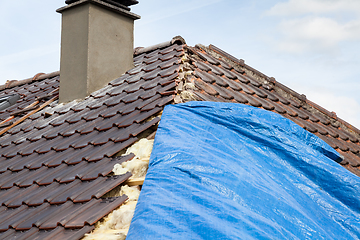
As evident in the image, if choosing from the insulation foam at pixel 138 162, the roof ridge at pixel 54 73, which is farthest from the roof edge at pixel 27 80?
the insulation foam at pixel 138 162

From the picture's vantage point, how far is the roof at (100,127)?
Result: 313 centimetres

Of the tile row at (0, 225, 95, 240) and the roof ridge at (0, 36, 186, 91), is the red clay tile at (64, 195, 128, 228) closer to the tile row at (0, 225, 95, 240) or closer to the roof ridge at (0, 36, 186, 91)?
the tile row at (0, 225, 95, 240)

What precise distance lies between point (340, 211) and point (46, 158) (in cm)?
324

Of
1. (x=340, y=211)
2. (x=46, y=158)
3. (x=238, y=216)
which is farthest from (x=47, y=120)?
(x=340, y=211)

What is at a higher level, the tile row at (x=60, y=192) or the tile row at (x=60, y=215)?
the tile row at (x=60, y=192)

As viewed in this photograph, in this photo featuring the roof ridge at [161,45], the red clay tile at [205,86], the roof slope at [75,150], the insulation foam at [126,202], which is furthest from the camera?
the roof ridge at [161,45]

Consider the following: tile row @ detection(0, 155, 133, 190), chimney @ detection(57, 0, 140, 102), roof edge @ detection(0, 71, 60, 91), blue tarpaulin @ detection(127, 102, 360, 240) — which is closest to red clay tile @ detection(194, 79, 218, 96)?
blue tarpaulin @ detection(127, 102, 360, 240)

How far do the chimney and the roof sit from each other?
0.23m

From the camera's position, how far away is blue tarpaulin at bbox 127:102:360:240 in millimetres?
2467

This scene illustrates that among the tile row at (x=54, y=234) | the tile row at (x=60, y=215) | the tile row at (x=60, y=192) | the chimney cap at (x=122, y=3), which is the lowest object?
the tile row at (x=54, y=234)

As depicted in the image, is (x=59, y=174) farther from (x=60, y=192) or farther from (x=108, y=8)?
(x=108, y=8)

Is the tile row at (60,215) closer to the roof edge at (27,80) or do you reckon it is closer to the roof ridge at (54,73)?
the roof ridge at (54,73)

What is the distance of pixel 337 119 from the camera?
22.1 ft

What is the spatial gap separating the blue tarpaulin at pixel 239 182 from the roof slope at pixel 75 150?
0.42 metres
